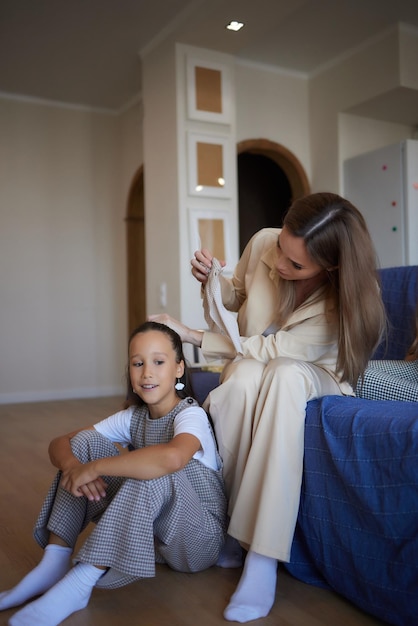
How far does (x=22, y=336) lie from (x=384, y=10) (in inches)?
148

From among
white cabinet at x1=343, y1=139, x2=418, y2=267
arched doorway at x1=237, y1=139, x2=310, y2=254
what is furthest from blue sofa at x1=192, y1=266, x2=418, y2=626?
arched doorway at x1=237, y1=139, x2=310, y2=254

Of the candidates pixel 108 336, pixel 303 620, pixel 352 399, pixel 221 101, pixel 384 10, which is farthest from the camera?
pixel 108 336

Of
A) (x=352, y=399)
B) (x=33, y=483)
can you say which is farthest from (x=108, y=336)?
(x=352, y=399)

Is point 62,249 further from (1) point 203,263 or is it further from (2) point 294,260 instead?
(2) point 294,260

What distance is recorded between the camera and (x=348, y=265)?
1.65m

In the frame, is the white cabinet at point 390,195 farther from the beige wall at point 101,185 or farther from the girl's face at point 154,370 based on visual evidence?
the girl's face at point 154,370

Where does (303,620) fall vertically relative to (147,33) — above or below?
below

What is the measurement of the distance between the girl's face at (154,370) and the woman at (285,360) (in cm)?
13

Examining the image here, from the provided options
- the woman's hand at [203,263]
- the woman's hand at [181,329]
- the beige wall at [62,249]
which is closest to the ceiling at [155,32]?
the beige wall at [62,249]

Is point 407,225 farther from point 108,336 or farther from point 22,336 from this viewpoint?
point 22,336

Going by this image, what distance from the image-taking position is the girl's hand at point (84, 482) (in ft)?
4.70

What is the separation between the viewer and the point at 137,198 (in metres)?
5.79

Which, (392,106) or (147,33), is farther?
(392,106)

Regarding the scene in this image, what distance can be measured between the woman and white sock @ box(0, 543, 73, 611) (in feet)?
1.36
